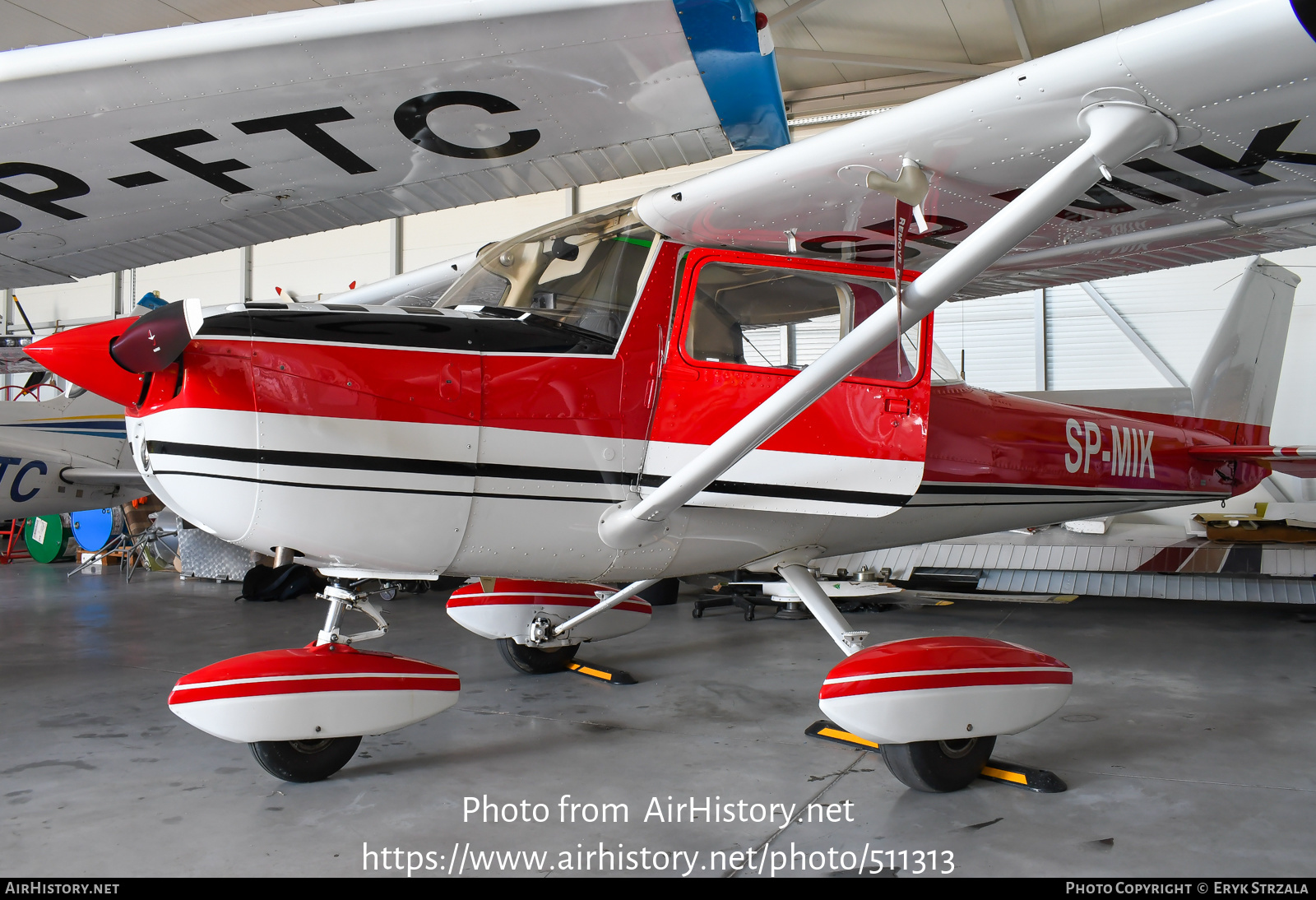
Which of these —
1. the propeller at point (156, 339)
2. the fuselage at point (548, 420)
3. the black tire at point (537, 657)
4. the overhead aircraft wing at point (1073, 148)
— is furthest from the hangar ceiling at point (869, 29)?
the propeller at point (156, 339)

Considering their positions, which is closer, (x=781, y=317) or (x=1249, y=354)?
(x=781, y=317)

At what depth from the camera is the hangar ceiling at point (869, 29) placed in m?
8.72

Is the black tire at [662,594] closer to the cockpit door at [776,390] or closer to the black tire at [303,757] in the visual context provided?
the cockpit door at [776,390]

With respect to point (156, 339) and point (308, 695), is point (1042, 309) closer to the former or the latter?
point (308, 695)

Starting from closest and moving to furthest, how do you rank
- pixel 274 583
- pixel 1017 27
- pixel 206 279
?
pixel 274 583
pixel 1017 27
pixel 206 279

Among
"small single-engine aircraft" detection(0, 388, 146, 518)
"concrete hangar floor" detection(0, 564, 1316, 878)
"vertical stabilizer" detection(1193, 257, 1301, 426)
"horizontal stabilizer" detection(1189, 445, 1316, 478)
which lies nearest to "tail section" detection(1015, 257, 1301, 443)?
"vertical stabilizer" detection(1193, 257, 1301, 426)

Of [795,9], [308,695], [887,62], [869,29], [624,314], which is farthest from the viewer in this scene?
[887,62]

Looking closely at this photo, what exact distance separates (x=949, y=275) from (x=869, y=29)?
9700 mm

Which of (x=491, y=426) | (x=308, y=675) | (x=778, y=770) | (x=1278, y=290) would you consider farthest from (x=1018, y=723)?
(x=1278, y=290)

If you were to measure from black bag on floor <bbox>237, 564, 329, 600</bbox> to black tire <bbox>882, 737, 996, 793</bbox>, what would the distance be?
6554 millimetres

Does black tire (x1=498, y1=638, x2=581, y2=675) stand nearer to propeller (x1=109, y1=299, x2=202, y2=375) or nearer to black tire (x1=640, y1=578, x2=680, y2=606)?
propeller (x1=109, y1=299, x2=202, y2=375)

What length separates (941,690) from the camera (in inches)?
122

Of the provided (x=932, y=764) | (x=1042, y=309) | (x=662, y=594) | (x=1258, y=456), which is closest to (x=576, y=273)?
(x=932, y=764)

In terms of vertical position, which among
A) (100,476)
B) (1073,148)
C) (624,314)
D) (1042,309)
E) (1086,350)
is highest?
(1042,309)
